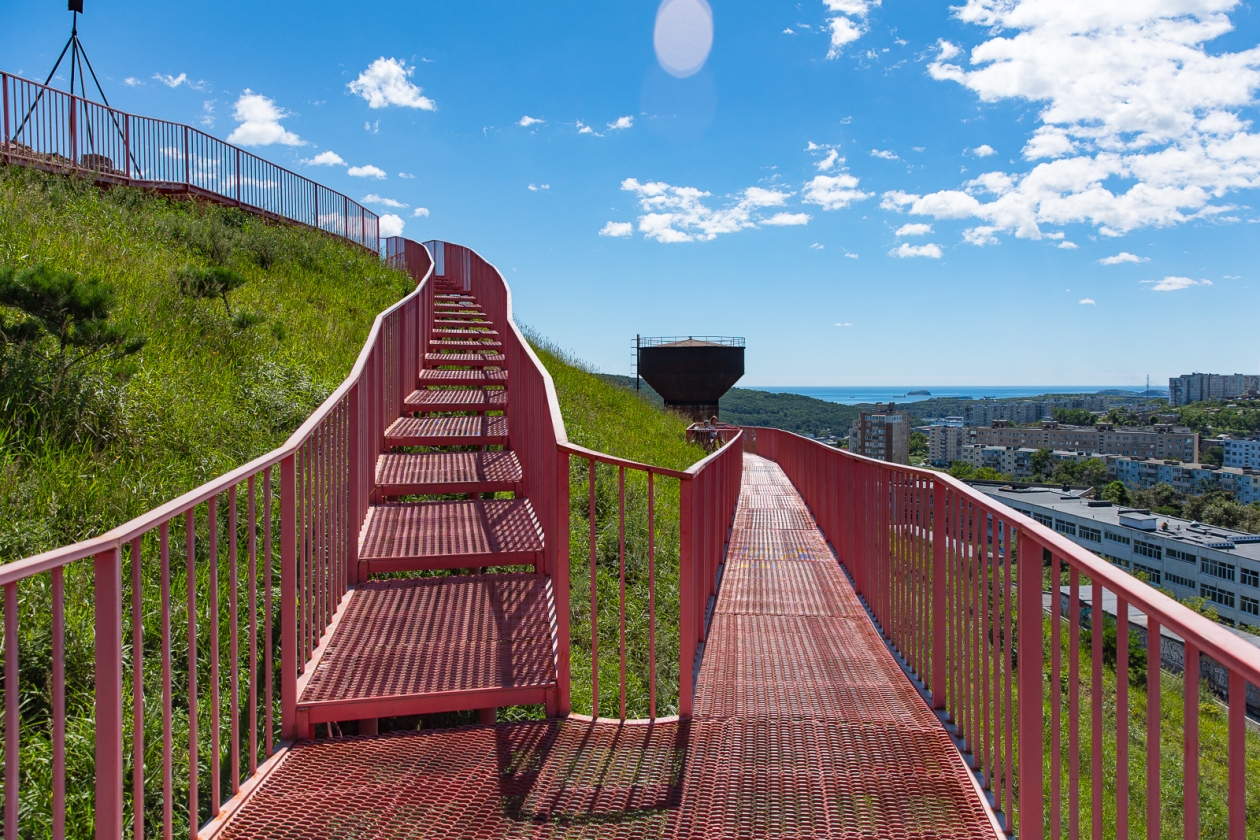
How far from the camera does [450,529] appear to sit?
5426 millimetres

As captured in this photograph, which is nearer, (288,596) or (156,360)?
(288,596)

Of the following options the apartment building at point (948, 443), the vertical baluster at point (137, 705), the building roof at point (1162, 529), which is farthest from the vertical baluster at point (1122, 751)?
the apartment building at point (948, 443)

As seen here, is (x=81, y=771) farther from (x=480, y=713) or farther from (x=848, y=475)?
(x=848, y=475)

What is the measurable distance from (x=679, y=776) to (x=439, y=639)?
165cm

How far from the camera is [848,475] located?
7148 mm

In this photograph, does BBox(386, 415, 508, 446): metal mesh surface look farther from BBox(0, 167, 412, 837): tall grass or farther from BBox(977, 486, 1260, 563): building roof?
BBox(977, 486, 1260, 563): building roof

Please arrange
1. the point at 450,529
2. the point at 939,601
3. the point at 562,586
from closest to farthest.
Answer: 1. the point at 562,586
2. the point at 939,601
3. the point at 450,529

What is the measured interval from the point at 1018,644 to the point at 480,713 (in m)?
2.59

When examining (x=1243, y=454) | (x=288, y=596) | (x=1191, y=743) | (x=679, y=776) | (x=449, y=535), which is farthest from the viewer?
(x=1243, y=454)

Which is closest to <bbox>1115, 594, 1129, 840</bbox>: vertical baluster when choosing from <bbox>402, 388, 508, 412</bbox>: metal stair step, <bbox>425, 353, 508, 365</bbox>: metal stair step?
<bbox>402, 388, 508, 412</bbox>: metal stair step

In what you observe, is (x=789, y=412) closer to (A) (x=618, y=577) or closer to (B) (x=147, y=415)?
(A) (x=618, y=577)

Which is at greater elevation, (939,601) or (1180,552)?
(939,601)

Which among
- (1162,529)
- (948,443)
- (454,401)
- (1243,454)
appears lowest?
(1162,529)

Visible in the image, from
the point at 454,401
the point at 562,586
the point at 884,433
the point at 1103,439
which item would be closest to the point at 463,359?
the point at 454,401
